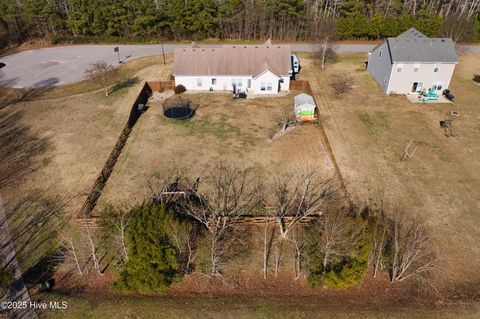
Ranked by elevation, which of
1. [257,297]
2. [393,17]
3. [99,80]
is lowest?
[257,297]

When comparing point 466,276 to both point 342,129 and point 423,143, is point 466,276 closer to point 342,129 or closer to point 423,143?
point 423,143

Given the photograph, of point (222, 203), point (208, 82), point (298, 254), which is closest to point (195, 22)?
point (208, 82)

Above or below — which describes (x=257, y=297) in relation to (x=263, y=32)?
below

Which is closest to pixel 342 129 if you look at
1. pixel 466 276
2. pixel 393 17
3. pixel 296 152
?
pixel 296 152

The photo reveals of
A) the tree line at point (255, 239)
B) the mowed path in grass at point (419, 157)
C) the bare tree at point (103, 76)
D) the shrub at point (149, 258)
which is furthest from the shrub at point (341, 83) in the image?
the shrub at point (149, 258)

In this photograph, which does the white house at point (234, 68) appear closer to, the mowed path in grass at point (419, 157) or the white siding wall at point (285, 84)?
the white siding wall at point (285, 84)

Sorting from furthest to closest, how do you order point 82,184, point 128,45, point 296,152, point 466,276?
point 128,45, point 296,152, point 82,184, point 466,276

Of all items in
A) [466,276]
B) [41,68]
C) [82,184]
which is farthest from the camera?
[41,68]

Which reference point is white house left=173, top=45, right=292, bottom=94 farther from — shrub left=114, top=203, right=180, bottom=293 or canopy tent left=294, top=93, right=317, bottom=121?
shrub left=114, top=203, right=180, bottom=293

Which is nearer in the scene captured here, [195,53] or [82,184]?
[82,184]
